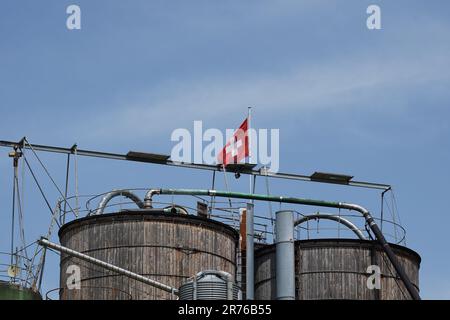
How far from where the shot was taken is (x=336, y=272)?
1996 inches

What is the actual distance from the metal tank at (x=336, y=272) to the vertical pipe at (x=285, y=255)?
2.92 ft

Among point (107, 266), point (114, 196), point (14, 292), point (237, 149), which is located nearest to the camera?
point (14, 292)

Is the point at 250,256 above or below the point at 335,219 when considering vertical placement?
below

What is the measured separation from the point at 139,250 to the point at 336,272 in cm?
924

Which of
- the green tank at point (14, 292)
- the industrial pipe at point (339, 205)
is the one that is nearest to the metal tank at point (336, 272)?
the industrial pipe at point (339, 205)

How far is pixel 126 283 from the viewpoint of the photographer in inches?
1859

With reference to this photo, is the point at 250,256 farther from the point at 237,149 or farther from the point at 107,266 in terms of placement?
Result: the point at 107,266

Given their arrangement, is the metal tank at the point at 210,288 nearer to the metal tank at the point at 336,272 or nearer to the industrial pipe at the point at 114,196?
the metal tank at the point at 336,272

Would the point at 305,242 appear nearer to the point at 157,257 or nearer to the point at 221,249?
the point at 221,249

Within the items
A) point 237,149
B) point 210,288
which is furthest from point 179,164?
point 210,288

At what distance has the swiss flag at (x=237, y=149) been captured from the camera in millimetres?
54938
